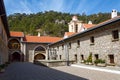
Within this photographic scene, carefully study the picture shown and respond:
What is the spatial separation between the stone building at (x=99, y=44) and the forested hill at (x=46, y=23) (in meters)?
43.2

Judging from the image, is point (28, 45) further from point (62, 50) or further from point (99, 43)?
point (99, 43)

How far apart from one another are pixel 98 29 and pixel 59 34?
180 ft

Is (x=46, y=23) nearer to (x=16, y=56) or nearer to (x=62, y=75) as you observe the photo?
(x=16, y=56)

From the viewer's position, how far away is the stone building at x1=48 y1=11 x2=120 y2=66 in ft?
54.6

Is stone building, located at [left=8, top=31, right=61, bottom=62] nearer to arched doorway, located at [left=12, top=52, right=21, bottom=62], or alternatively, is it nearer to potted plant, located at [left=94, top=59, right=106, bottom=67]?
arched doorway, located at [left=12, top=52, right=21, bottom=62]

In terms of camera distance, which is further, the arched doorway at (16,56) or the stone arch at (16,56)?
the arched doorway at (16,56)

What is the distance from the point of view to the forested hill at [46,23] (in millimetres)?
74175

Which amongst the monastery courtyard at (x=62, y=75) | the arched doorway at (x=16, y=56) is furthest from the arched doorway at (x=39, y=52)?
the monastery courtyard at (x=62, y=75)

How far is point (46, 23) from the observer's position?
8288 centimetres

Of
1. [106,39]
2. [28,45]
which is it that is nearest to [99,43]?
[106,39]

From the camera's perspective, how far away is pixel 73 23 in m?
42.7

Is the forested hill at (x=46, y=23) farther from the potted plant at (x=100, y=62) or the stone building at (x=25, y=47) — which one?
the potted plant at (x=100, y=62)

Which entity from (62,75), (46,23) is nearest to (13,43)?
(62,75)

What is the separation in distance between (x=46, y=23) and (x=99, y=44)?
6475 centimetres
